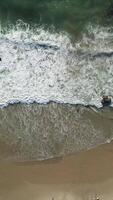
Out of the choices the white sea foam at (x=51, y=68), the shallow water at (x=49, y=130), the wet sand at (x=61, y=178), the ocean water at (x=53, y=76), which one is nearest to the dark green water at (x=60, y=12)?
the ocean water at (x=53, y=76)

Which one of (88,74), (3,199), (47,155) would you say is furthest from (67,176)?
(88,74)

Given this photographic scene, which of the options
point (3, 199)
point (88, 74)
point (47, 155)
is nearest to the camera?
point (3, 199)

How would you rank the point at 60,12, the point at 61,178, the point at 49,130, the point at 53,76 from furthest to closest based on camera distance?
the point at 60,12 → the point at 53,76 → the point at 49,130 → the point at 61,178

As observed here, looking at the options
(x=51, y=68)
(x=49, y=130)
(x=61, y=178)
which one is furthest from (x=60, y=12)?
(x=61, y=178)

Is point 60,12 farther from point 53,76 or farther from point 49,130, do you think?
point 49,130

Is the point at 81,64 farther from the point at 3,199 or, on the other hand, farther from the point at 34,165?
the point at 3,199

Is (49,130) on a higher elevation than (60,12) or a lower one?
lower
